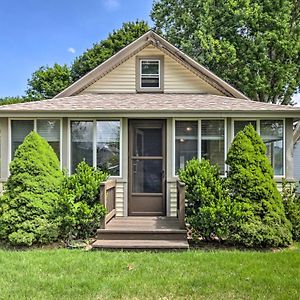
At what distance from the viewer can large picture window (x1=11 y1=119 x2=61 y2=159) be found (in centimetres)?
891

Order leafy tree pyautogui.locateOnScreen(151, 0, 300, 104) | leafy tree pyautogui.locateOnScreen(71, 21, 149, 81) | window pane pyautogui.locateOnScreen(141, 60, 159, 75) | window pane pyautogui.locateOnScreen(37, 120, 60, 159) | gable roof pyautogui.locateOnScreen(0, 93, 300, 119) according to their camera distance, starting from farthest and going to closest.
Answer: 1. leafy tree pyautogui.locateOnScreen(71, 21, 149, 81)
2. leafy tree pyautogui.locateOnScreen(151, 0, 300, 104)
3. window pane pyautogui.locateOnScreen(141, 60, 159, 75)
4. window pane pyautogui.locateOnScreen(37, 120, 60, 159)
5. gable roof pyautogui.locateOnScreen(0, 93, 300, 119)

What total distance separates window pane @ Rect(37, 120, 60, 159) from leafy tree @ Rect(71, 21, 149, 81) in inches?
649

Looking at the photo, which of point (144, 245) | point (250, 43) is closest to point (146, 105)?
point (144, 245)

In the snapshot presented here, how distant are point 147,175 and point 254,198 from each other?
113 inches

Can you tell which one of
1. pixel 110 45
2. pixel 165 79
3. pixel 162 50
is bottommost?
pixel 165 79

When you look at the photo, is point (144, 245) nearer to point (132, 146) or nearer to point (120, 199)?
point (120, 199)

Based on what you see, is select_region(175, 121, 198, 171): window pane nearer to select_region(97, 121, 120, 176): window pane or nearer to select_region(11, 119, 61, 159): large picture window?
select_region(97, 121, 120, 176): window pane

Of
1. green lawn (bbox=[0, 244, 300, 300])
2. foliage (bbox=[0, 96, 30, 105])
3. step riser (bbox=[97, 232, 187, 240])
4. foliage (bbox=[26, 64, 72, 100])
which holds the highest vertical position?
foliage (bbox=[26, 64, 72, 100])

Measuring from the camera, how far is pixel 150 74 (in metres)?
11.0

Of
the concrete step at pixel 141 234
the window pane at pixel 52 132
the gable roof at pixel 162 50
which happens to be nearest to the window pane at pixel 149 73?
the gable roof at pixel 162 50

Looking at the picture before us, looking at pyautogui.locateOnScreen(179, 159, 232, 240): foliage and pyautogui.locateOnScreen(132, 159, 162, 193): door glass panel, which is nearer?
pyautogui.locateOnScreen(179, 159, 232, 240): foliage

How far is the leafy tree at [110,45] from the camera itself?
2491 centimetres

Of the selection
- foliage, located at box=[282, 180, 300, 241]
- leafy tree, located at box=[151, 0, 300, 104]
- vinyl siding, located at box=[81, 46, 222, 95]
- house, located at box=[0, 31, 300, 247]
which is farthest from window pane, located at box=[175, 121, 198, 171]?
leafy tree, located at box=[151, 0, 300, 104]

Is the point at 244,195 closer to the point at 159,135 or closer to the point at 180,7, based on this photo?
the point at 159,135
